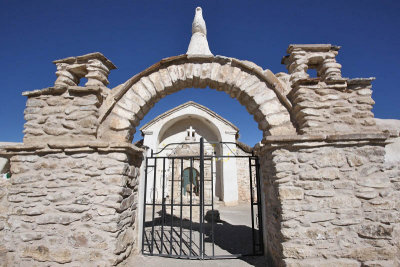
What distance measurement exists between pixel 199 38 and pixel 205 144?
835 cm

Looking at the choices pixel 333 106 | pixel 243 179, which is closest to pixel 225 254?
pixel 333 106

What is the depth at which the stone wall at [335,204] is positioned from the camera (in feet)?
9.24

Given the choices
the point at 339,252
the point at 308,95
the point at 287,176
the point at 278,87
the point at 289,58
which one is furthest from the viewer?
the point at 289,58

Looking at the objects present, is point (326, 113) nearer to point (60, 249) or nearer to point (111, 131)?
point (111, 131)

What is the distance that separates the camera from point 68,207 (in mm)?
3176

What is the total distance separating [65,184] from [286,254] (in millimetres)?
3445

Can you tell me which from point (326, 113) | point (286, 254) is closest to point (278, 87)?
point (326, 113)

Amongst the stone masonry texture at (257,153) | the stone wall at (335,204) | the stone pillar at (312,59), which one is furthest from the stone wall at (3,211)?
the stone pillar at (312,59)

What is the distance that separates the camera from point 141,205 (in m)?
4.12

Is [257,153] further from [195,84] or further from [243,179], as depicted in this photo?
[243,179]

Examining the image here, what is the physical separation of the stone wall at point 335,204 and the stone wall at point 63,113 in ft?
10.0

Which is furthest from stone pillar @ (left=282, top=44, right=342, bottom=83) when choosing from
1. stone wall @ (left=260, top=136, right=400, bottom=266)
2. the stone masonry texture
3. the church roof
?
the church roof

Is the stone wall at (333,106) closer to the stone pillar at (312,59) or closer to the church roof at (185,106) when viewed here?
the stone pillar at (312,59)

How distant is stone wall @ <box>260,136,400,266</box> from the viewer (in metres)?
2.82
